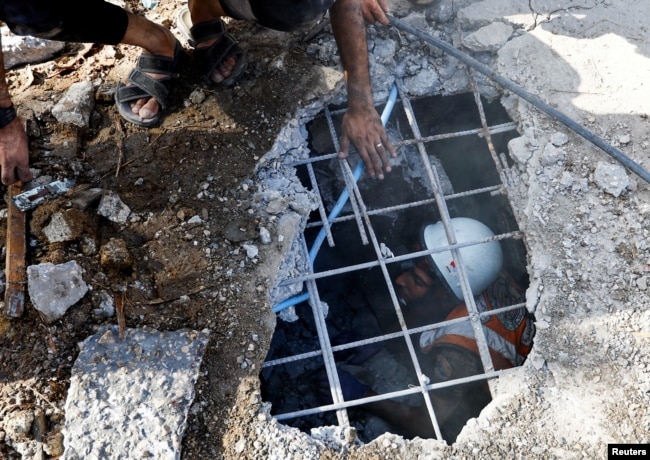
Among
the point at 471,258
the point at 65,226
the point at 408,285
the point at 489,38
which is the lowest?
the point at 408,285

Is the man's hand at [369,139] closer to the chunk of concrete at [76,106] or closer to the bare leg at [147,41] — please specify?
the bare leg at [147,41]

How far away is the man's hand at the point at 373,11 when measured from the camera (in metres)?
3.10

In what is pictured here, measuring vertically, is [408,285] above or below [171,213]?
below

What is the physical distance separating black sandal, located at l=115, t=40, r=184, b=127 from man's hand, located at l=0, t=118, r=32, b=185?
0.50 metres

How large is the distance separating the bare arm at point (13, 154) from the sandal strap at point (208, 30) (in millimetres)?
1003

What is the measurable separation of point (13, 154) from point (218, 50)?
1171 mm

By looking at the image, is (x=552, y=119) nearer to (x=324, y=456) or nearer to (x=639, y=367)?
(x=639, y=367)

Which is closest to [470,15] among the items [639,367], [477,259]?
[477,259]

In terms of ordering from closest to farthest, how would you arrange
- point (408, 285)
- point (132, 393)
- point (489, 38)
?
point (132, 393) → point (489, 38) → point (408, 285)

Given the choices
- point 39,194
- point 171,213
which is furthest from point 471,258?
point 39,194

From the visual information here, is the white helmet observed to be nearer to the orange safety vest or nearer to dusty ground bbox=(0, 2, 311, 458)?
the orange safety vest

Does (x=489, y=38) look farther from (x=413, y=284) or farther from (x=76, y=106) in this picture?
(x=76, y=106)

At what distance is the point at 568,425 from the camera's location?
2311 mm

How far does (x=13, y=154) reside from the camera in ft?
8.63
